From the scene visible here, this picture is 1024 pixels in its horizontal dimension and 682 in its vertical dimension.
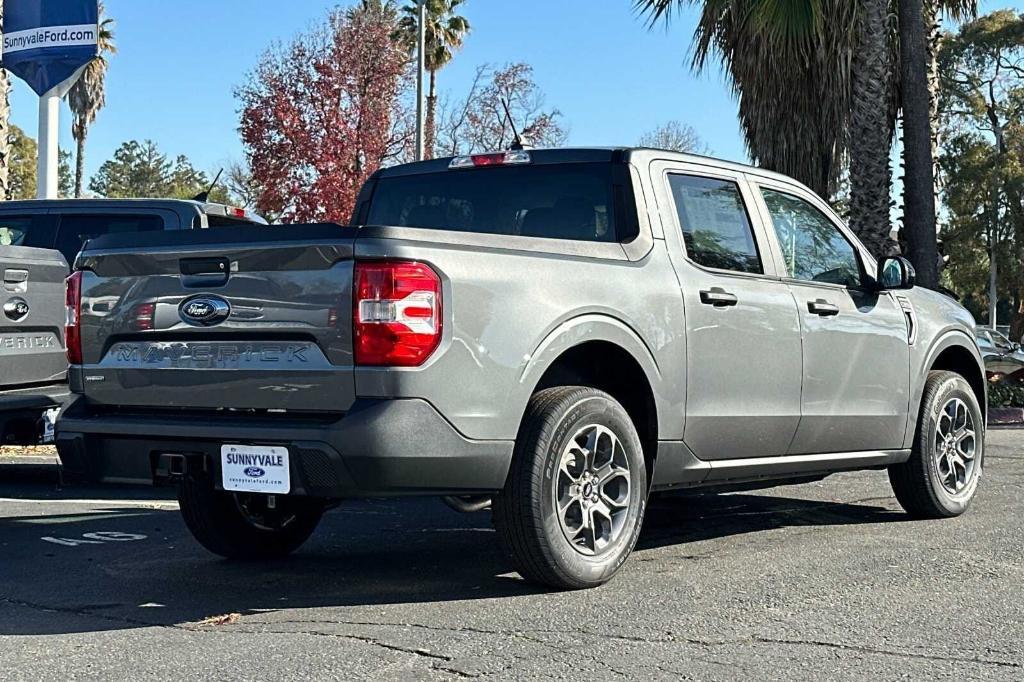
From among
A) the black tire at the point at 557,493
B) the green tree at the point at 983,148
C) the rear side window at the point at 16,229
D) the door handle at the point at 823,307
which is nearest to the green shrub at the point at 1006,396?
the door handle at the point at 823,307

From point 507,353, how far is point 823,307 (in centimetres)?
231

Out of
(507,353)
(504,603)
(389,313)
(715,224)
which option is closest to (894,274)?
(715,224)

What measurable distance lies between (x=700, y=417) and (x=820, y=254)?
4.85ft

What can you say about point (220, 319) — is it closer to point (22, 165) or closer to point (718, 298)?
point (718, 298)

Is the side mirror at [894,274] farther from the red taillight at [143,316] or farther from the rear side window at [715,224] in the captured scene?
the red taillight at [143,316]

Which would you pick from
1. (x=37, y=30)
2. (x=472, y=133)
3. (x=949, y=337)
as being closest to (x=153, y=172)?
(x=472, y=133)

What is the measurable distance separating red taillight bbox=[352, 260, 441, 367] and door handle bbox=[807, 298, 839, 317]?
257 centimetres

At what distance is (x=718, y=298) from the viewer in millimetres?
5918

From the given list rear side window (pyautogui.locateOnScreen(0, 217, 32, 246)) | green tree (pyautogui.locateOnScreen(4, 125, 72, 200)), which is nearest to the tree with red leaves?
rear side window (pyautogui.locateOnScreen(0, 217, 32, 246))

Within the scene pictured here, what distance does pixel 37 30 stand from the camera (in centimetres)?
1468

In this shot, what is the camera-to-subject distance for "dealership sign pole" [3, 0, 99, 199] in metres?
14.5

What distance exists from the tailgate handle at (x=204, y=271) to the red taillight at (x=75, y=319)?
604mm

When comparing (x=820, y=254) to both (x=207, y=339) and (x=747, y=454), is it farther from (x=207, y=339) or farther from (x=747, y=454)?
(x=207, y=339)

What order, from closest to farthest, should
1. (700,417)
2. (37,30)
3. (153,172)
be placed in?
(700,417)
(37,30)
(153,172)
